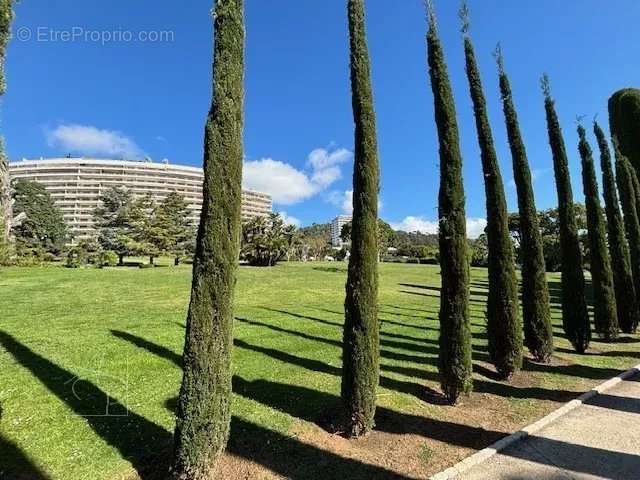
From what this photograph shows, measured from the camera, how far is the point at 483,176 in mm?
9906

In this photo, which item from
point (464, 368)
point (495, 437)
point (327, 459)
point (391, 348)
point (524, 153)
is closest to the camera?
point (327, 459)

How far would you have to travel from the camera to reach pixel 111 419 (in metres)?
6.18

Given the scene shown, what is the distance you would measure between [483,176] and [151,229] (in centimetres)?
4062

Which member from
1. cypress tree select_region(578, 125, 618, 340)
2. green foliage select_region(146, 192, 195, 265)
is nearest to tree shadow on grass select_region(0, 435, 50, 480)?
cypress tree select_region(578, 125, 618, 340)

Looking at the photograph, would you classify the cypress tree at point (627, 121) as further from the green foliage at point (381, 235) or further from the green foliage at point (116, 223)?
the green foliage at point (116, 223)

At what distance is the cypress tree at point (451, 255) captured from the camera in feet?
24.6

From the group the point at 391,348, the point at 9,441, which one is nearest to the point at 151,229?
the point at 391,348

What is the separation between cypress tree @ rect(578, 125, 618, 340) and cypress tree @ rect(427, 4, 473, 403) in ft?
27.5

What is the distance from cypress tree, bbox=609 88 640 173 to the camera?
93.8ft

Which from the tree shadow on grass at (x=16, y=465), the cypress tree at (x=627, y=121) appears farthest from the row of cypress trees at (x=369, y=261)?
the cypress tree at (x=627, y=121)

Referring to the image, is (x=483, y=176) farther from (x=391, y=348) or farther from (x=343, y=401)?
(x=343, y=401)

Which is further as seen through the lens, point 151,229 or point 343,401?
point 151,229

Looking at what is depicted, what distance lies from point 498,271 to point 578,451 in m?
4.37

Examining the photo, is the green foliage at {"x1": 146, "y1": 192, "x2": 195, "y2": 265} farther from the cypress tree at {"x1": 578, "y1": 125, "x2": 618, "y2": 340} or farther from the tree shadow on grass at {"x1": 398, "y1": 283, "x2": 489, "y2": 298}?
the cypress tree at {"x1": 578, "y1": 125, "x2": 618, "y2": 340}
